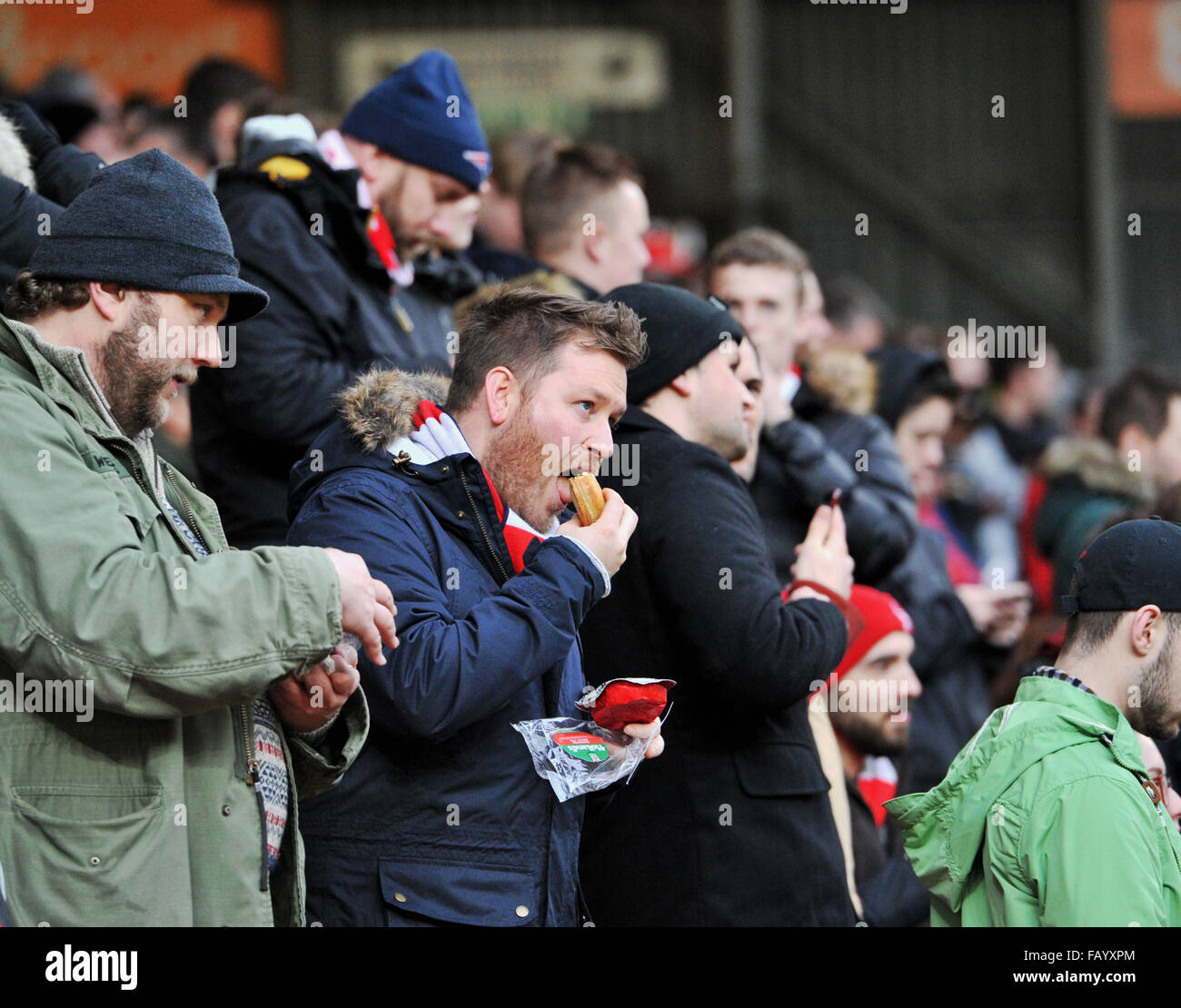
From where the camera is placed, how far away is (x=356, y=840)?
10.6ft

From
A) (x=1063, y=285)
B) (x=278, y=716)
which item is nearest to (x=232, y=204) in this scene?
(x=278, y=716)

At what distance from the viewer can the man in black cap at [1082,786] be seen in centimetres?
309

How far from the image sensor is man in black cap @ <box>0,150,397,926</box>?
2650 millimetres

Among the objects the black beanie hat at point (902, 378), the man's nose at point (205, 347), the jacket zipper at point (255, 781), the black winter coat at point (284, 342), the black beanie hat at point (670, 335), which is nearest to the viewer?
the jacket zipper at point (255, 781)

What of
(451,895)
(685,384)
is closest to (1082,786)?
(451,895)

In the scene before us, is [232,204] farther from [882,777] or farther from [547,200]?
[882,777]

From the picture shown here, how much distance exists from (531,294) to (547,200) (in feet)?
7.78

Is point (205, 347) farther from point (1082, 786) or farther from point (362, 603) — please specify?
point (1082, 786)

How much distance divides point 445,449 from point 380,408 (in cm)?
17

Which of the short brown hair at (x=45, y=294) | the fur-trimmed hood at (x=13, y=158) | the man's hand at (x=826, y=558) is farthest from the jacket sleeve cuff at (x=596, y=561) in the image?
the fur-trimmed hood at (x=13, y=158)

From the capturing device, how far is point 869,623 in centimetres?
496

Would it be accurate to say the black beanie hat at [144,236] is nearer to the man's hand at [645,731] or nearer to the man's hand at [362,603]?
the man's hand at [362,603]

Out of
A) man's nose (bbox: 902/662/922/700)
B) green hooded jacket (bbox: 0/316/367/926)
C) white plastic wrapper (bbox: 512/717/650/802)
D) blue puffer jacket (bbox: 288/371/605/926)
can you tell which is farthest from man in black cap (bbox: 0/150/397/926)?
man's nose (bbox: 902/662/922/700)

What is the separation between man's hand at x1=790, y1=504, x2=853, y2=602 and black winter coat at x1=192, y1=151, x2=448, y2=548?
47.4 inches
